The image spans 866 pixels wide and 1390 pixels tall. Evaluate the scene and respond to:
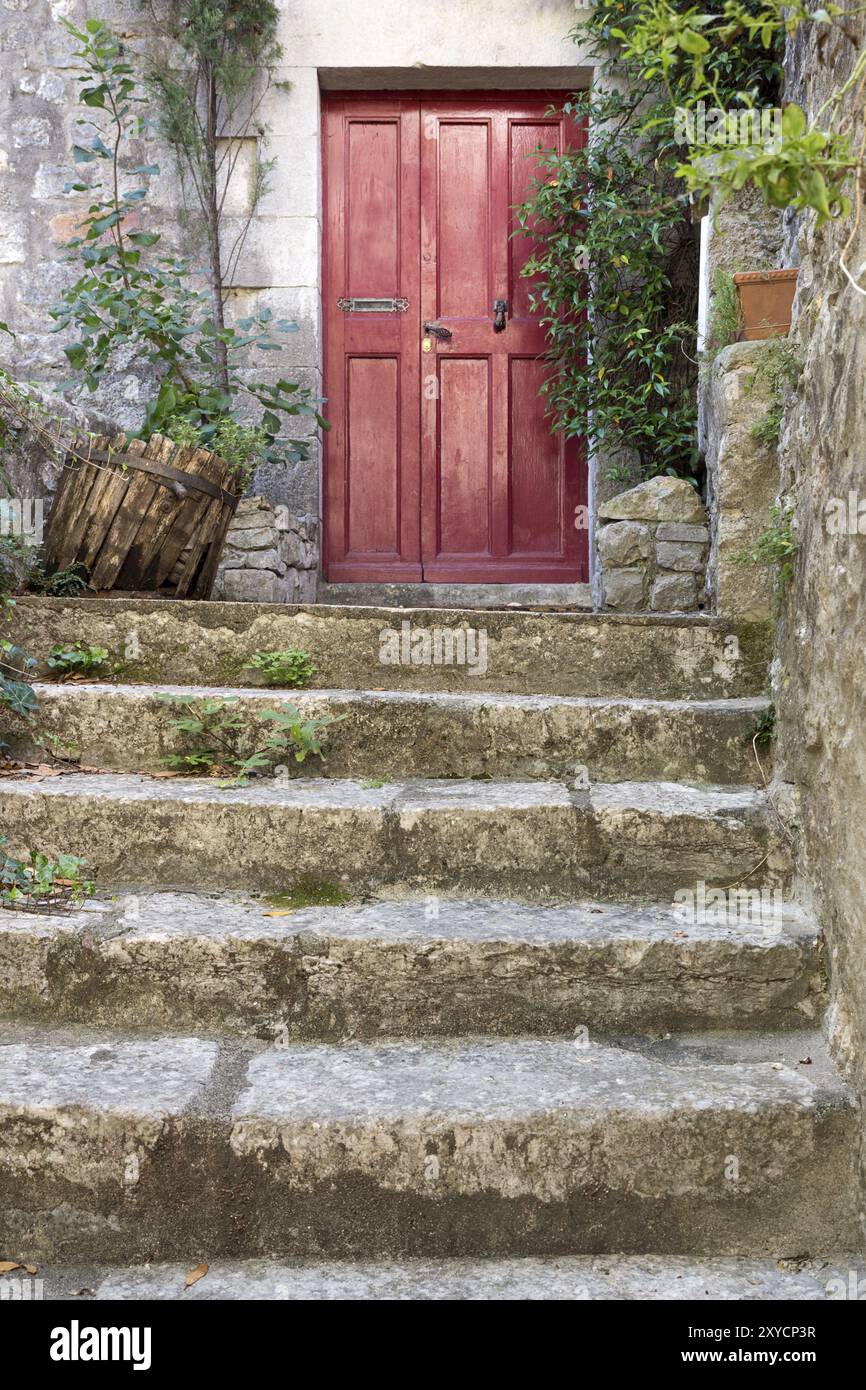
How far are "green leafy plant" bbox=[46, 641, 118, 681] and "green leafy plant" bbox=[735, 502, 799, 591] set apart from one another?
1.67 m

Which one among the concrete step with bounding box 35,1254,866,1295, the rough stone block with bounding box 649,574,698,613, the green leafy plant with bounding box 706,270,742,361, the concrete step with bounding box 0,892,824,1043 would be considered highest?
the green leafy plant with bounding box 706,270,742,361

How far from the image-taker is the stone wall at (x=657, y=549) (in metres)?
4.12

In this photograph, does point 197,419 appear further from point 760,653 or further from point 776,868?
point 776,868

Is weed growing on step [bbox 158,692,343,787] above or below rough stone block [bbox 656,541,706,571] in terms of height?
below

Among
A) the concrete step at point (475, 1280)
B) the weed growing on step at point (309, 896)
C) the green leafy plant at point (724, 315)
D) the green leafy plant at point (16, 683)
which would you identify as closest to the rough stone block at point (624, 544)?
the green leafy plant at point (724, 315)

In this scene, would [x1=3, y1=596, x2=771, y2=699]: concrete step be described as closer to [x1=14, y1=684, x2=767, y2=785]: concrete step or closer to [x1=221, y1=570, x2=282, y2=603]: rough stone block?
[x1=14, y1=684, x2=767, y2=785]: concrete step

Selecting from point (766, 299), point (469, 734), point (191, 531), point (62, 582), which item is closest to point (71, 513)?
point (62, 582)

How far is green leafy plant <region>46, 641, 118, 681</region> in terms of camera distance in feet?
9.88

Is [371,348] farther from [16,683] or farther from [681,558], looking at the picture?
[16,683]

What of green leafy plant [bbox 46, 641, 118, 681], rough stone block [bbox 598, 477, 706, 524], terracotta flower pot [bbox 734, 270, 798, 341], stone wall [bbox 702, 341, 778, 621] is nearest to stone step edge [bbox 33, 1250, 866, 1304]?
green leafy plant [bbox 46, 641, 118, 681]

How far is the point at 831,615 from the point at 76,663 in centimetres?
190

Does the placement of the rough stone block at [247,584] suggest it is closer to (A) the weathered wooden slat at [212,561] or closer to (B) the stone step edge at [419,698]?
(A) the weathered wooden slat at [212,561]

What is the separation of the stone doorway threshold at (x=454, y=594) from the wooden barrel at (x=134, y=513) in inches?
61.5

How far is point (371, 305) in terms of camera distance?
17.5ft
